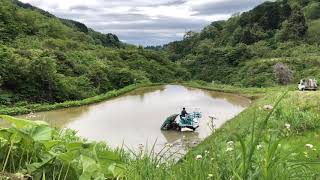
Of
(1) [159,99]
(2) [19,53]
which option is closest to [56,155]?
(1) [159,99]

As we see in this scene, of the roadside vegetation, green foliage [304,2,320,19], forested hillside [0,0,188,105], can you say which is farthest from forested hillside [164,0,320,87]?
forested hillside [0,0,188,105]

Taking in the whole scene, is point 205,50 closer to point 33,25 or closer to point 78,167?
point 33,25

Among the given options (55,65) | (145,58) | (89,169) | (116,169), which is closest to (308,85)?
(55,65)

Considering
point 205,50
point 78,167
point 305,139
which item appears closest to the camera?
point 78,167

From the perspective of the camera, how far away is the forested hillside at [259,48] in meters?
44.3

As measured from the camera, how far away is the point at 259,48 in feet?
188

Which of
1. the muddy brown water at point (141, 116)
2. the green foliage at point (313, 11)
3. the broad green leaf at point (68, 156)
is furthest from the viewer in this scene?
the green foliage at point (313, 11)

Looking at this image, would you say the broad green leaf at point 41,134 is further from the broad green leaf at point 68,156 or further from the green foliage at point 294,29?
the green foliage at point 294,29

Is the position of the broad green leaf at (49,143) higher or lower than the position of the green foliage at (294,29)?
lower

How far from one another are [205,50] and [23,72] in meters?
35.4

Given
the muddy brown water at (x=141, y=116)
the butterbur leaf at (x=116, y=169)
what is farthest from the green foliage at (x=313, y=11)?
the butterbur leaf at (x=116, y=169)

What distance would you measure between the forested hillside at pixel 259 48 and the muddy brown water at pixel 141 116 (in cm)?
1454

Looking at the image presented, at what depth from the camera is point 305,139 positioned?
Answer: 32.3 feet

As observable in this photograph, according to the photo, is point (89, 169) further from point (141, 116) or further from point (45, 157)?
point (141, 116)
